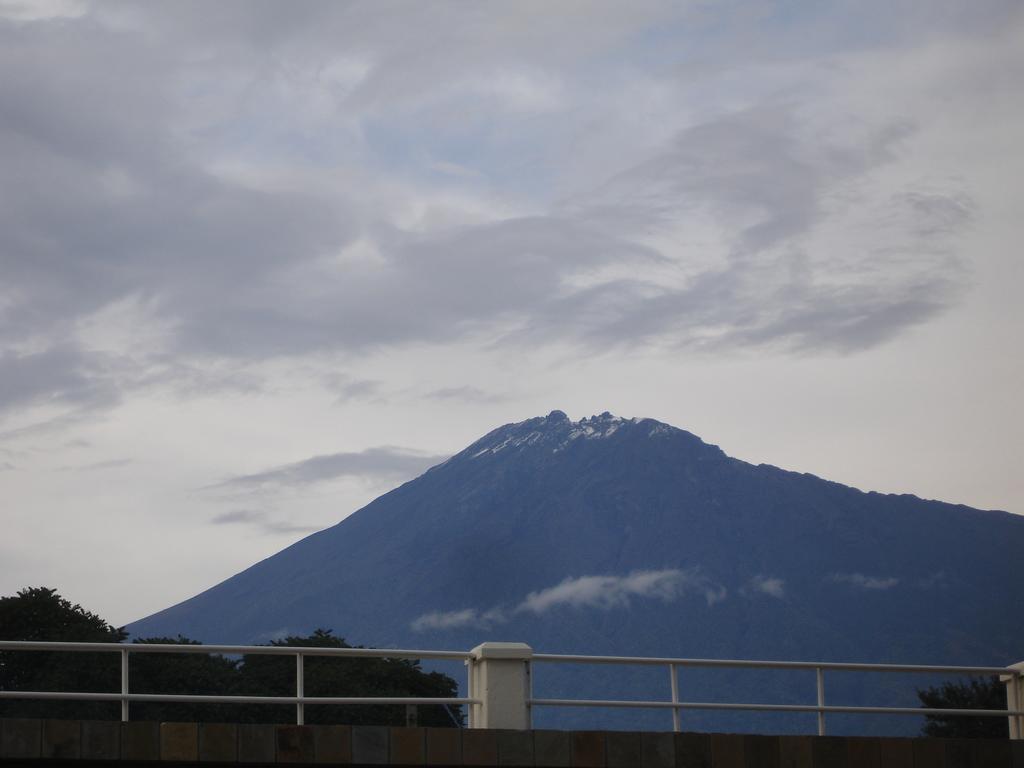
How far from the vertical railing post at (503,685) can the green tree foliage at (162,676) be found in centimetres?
3324

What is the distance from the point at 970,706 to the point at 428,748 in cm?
6527

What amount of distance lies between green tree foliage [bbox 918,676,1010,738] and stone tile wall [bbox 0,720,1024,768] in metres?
44.7

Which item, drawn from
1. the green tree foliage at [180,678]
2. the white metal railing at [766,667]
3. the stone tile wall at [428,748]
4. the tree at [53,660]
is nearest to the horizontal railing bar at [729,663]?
the white metal railing at [766,667]

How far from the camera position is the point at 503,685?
36.8 feet

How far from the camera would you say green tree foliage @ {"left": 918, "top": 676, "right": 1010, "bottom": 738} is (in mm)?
58609

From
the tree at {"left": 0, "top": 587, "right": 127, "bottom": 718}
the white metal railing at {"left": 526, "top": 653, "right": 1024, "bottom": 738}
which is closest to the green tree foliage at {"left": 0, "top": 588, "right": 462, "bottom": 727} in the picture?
the tree at {"left": 0, "top": 587, "right": 127, "bottom": 718}

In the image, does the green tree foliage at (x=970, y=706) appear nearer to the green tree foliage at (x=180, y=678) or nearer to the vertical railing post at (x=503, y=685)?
the green tree foliage at (x=180, y=678)

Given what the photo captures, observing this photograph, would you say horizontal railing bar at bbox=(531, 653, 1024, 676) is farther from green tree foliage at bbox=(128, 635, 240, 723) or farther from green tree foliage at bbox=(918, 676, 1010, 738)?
green tree foliage at bbox=(918, 676, 1010, 738)

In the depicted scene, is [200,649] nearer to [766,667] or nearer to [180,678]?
[766,667]

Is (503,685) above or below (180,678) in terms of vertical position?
below

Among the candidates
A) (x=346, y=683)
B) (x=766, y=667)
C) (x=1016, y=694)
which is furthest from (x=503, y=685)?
(x=346, y=683)

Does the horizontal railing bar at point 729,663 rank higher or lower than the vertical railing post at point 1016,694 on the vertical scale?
higher

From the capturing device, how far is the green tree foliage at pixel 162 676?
1847 inches

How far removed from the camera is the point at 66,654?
49688 mm
